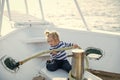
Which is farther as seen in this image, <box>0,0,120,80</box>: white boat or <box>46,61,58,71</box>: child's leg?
<box>0,0,120,80</box>: white boat

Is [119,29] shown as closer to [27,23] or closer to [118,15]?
[118,15]

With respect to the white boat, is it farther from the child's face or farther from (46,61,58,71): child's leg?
the child's face

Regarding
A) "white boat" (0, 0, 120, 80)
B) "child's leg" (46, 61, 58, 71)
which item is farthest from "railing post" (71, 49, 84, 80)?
"white boat" (0, 0, 120, 80)

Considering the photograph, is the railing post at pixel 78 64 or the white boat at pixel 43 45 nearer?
the railing post at pixel 78 64

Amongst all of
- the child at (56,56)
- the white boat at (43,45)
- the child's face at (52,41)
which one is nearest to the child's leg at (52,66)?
the child at (56,56)

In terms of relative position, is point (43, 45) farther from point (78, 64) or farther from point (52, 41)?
point (78, 64)

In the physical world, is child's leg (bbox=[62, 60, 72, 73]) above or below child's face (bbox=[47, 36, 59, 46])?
below

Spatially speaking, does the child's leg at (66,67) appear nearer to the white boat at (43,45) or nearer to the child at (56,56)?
the child at (56,56)

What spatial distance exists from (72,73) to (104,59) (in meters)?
1.67

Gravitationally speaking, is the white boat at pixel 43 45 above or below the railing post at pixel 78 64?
below

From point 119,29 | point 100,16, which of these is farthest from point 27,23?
point 100,16

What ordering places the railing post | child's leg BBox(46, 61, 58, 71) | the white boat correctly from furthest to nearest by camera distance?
the white boat
child's leg BBox(46, 61, 58, 71)
the railing post

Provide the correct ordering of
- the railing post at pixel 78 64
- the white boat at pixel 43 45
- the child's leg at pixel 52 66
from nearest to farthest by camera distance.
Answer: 1. the railing post at pixel 78 64
2. the child's leg at pixel 52 66
3. the white boat at pixel 43 45

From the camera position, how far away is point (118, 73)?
2975mm
